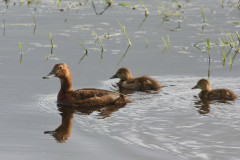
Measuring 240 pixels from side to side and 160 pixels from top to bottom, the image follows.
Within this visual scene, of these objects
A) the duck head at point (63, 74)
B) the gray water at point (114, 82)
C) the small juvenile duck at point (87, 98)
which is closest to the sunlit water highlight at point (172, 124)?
the gray water at point (114, 82)

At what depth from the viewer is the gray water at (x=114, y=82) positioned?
5.70m

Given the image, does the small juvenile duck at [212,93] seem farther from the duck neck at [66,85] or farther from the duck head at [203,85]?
the duck neck at [66,85]

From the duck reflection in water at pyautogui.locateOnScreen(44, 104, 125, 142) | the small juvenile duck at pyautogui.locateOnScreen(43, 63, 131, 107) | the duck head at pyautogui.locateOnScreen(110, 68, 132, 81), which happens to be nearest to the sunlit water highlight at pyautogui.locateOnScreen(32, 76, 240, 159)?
the duck reflection in water at pyautogui.locateOnScreen(44, 104, 125, 142)

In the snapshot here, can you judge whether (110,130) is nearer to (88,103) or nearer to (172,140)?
(172,140)

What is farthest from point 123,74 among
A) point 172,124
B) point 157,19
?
point 157,19

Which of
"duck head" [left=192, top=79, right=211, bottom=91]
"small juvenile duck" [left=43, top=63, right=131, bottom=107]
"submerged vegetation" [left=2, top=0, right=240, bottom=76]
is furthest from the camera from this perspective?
"submerged vegetation" [left=2, top=0, right=240, bottom=76]

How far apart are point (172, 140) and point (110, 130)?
0.95 m

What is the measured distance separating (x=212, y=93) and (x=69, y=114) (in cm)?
286

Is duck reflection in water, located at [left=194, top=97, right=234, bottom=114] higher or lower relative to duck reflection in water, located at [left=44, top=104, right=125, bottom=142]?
higher

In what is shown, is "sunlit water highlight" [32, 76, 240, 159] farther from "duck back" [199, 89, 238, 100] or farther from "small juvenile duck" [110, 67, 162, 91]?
"small juvenile duck" [110, 67, 162, 91]

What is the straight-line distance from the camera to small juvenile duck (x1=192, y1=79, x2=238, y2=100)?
319 inches

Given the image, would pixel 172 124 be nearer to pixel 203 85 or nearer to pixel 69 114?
pixel 69 114

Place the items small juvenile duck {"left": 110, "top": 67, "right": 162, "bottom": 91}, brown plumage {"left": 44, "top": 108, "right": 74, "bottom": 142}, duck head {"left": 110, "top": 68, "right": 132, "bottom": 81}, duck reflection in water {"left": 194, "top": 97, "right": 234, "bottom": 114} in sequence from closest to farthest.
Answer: brown plumage {"left": 44, "top": 108, "right": 74, "bottom": 142} → duck reflection in water {"left": 194, "top": 97, "right": 234, "bottom": 114} → small juvenile duck {"left": 110, "top": 67, "right": 162, "bottom": 91} → duck head {"left": 110, "top": 68, "right": 132, "bottom": 81}

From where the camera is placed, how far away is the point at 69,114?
23.9 feet
